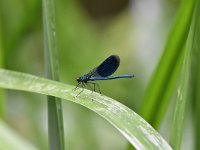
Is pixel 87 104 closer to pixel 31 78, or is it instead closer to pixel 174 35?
pixel 31 78

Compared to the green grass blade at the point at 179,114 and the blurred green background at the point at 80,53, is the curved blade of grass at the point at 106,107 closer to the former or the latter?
the green grass blade at the point at 179,114

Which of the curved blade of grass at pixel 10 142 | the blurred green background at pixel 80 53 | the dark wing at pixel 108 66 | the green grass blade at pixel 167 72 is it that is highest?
the blurred green background at pixel 80 53

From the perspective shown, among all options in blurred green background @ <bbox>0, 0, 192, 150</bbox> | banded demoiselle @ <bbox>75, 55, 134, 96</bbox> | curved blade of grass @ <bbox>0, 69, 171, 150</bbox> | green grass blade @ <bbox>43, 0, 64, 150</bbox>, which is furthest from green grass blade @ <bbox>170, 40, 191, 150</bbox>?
blurred green background @ <bbox>0, 0, 192, 150</bbox>

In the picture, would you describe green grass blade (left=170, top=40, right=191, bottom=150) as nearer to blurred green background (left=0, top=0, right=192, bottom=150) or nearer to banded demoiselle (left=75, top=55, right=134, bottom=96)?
banded demoiselle (left=75, top=55, right=134, bottom=96)

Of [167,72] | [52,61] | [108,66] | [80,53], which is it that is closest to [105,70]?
[108,66]

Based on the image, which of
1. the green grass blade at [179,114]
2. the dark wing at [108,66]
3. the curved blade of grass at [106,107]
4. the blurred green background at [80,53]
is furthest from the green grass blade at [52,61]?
the blurred green background at [80,53]

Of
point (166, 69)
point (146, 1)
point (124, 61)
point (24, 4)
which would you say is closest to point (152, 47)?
point (124, 61)
